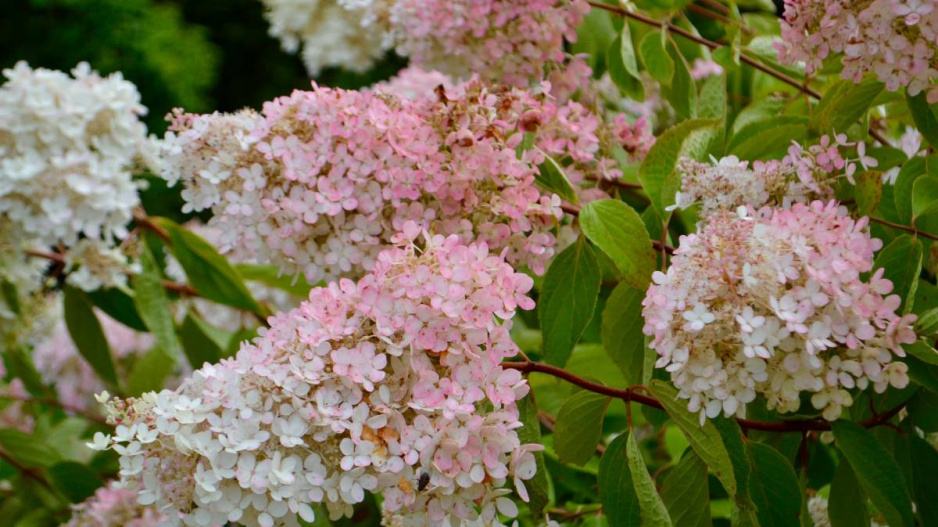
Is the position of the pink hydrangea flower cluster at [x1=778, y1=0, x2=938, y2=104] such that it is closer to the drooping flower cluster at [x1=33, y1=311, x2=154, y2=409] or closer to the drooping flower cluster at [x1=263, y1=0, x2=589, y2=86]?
the drooping flower cluster at [x1=263, y1=0, x2=589, y2=86]

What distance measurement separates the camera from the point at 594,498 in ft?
2.80

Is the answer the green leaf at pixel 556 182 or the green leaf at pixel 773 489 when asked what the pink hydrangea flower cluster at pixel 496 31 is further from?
the green leaf at pixel 773 489

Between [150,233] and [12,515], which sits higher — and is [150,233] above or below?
Answer: above

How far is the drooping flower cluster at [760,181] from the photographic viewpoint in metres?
0.54

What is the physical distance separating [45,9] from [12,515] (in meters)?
2.83

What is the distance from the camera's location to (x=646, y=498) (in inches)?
19.6

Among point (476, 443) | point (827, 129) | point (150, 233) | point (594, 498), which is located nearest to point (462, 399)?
point (476, 443)

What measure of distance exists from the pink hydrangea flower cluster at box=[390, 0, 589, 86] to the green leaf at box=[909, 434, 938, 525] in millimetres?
365

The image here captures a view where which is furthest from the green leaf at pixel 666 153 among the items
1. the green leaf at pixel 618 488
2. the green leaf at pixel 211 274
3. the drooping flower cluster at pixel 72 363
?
the drooping flower cluster at pixel 72 363

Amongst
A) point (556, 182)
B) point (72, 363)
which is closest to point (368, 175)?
point (556, 182)

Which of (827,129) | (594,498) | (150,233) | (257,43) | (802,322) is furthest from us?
(257,43)

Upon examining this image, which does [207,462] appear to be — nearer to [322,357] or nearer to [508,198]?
[322,357]

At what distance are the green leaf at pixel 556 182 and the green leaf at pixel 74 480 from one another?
0.58 m

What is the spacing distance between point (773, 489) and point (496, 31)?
0.38m
